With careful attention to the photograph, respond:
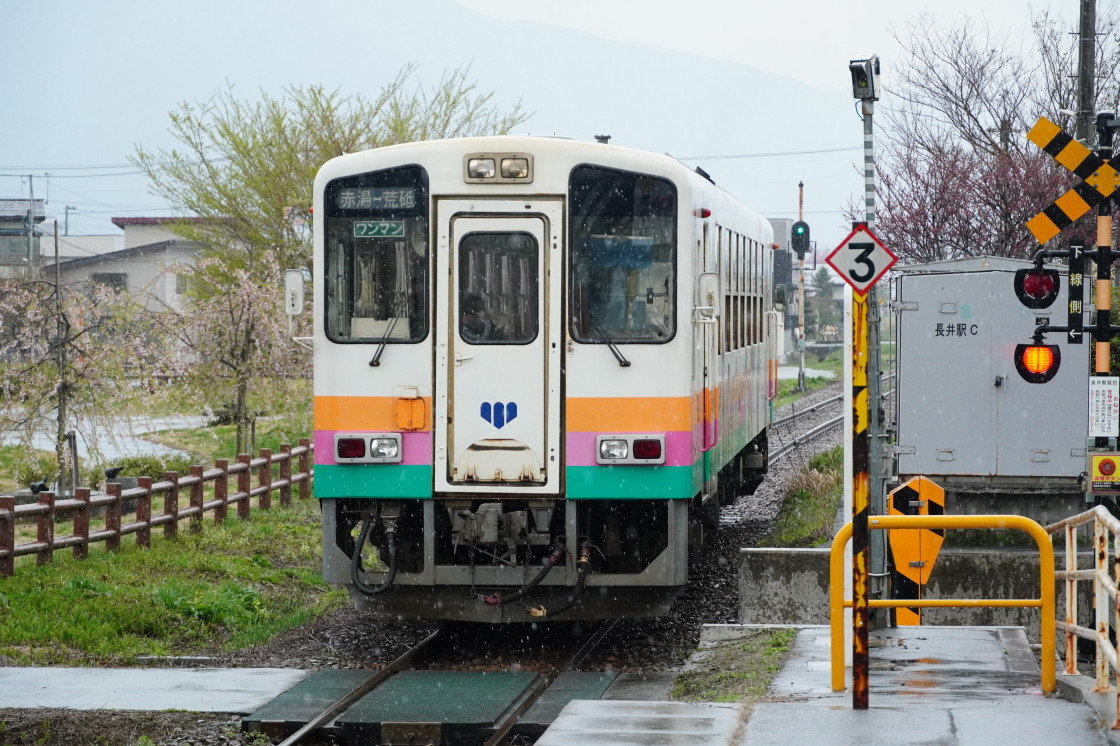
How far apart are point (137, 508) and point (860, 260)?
9689 mm

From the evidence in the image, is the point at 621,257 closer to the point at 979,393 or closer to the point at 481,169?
the point at 481,169

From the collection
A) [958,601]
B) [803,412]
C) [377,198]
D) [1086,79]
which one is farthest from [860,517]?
[803,412]

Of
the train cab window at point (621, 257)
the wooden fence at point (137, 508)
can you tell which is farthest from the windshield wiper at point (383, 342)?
the wooden fence at point (137, 508)

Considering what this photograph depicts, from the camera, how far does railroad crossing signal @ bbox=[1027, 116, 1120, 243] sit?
363 inches

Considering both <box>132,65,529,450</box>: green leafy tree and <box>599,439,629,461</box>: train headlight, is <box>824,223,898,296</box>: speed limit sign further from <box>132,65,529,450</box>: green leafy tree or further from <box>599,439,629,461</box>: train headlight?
<box>132,65,529,450</box>: green leafy tree

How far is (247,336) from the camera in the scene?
2172cm

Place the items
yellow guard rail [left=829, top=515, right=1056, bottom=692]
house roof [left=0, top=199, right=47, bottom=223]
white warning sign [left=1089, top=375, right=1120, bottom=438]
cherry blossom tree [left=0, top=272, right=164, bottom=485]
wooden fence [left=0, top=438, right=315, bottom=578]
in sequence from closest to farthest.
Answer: yellow guard rail [left=829, top=515, right=1056, bottom=692]
white warning sign [left=1089, top=375, right=1120, bottom=438]
wooden fence [left=0, top=438, right=315, bottom=578]
cherry blossom tree [left=0, top=272, right=164, bottom=485]
house roof [left=0, top=199, right=47, bottom=223]

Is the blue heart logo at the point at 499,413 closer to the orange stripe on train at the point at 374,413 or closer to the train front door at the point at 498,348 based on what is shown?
the train front door at the point at 498,348

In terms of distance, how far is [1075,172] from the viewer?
9.28 metres

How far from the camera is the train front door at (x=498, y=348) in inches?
361

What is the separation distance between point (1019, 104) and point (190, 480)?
15542mm

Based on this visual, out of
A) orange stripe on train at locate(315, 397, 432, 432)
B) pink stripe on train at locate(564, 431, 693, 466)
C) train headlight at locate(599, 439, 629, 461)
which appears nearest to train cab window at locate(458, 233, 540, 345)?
orange stripe on train at locate(315, 397, 432, 432)

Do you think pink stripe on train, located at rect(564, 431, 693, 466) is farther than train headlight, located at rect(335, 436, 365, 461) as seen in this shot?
No

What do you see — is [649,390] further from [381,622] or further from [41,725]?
[41,725]
